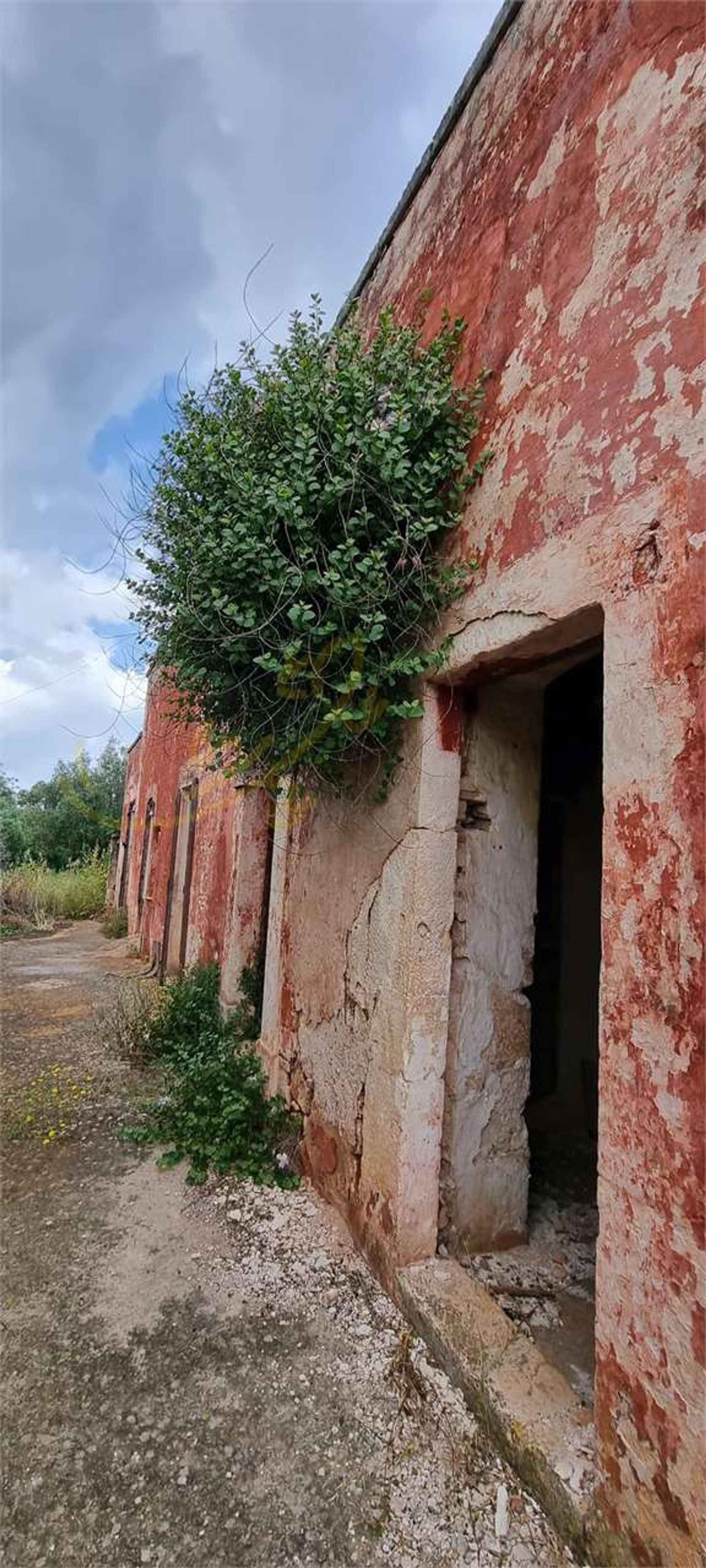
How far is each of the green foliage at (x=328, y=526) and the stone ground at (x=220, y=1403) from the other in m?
2.03

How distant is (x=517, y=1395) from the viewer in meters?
1.77

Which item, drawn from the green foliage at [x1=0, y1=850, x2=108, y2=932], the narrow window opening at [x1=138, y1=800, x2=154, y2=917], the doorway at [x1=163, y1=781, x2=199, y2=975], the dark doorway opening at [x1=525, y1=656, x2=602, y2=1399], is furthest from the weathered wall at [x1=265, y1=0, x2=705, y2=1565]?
the green foliage at [x1=0, y1=850, x2=108, y2=932]

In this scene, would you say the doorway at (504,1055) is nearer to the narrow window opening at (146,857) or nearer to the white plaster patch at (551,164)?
the white plaster patch at (551,164)

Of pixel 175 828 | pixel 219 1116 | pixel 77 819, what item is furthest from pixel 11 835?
pixel 219 1116

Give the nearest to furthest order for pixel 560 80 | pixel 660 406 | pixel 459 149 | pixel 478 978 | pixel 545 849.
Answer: pixel 660 406 → pixel 560 80 → pixel 478 978 → pixel 459 149 → pixel 545 849

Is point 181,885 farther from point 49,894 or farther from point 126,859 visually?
point 49,894

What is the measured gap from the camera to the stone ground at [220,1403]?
1538 mm

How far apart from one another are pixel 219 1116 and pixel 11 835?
18.4 meters

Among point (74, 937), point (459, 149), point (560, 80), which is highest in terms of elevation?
point (459, 149)

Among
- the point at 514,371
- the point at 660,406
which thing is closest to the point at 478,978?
the point at 660,406

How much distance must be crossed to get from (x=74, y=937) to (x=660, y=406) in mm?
12604

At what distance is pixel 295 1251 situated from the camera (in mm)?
2623

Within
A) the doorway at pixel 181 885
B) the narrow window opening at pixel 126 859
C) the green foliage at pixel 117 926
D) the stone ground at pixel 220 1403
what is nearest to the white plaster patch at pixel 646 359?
the stone ground at pixel 220 1403

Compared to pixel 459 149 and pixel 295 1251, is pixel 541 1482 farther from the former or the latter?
pixel 459 149
